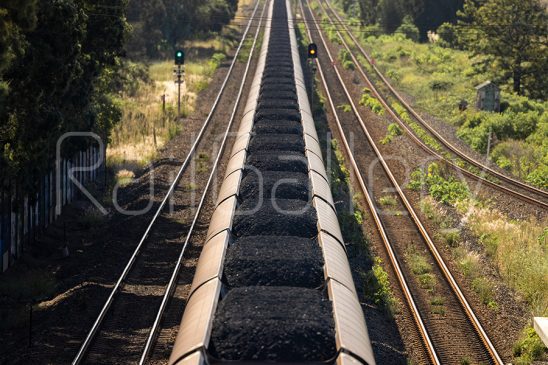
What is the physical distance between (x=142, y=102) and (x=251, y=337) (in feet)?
117

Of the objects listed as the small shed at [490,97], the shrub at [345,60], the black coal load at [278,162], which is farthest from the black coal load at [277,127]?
the shrub at [345,60]

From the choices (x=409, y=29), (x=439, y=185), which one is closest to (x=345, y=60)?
(x=409, y=29)

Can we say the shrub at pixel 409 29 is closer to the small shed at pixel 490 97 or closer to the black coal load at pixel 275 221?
the small shed at pixel 490 97

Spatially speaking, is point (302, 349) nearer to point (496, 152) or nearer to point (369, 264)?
point (369, 264)

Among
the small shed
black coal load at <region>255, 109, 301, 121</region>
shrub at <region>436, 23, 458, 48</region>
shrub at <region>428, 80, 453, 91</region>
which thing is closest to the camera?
black coal load at <region>255, 109, 301, 121</region>

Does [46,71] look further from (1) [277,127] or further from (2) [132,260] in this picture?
(1) [277,127]

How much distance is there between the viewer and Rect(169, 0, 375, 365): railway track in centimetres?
1001

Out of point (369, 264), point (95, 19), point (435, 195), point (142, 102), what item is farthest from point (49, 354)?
point (142, 102)

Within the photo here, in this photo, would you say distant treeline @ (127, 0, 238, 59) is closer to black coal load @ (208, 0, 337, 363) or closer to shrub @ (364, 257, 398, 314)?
black coal load @ (208, 0, 337, 363)

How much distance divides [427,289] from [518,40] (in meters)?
29.6

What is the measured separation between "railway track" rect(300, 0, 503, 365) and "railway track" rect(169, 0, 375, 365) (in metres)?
3.24

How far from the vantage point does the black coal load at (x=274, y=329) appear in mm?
9914

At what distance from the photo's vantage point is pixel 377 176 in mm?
28922

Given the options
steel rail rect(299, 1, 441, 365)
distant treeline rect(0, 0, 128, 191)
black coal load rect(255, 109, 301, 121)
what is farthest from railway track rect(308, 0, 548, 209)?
distant treeline rect(0, 0, 128, 191)
